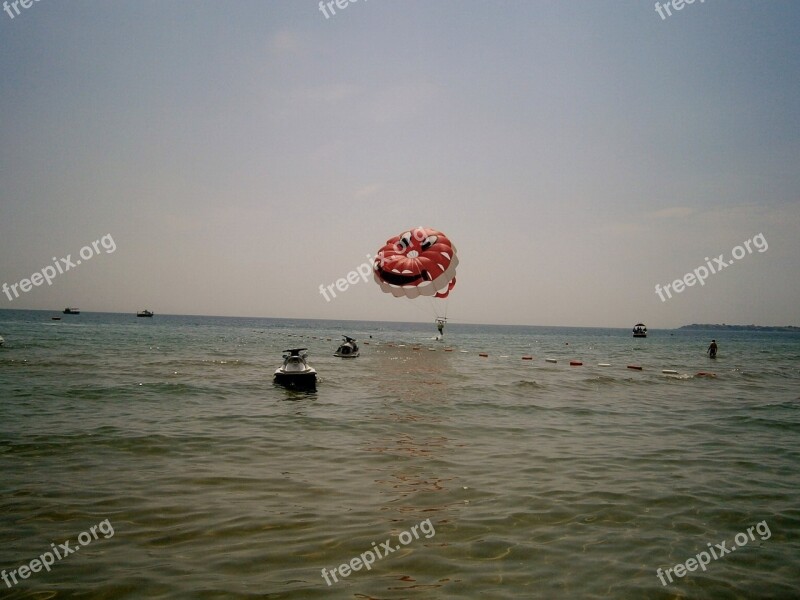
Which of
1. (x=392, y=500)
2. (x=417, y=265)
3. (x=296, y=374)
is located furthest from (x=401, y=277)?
(x=392, y=500)

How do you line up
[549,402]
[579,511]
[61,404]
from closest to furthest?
[579,511] → [61,404] → [549,402]

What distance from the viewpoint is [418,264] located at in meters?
33.6

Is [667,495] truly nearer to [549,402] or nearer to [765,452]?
[765,452]

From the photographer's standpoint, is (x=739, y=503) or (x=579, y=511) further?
(x=739, y=503)

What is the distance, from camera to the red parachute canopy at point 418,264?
3362 cm

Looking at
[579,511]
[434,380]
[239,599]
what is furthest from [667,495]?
[434,380]

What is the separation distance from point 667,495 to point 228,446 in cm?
882

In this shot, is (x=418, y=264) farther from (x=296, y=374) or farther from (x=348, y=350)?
(x=296, y=374)

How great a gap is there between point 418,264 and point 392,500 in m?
26.6

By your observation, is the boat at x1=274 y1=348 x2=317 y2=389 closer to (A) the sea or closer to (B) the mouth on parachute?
(A) the sea

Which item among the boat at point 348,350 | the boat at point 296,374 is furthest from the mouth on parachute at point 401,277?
the boat at point 296,374

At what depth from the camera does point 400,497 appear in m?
7.76

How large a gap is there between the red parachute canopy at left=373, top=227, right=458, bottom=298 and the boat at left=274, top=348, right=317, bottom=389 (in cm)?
Answer: 1450

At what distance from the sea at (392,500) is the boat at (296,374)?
10.1ft
